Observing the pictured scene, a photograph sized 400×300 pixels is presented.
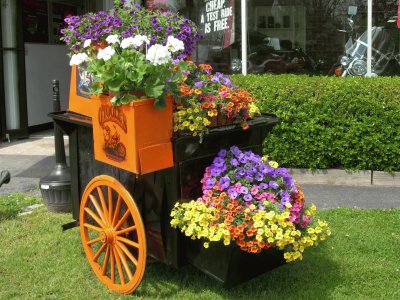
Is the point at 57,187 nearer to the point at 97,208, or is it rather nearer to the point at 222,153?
the point at 97,208

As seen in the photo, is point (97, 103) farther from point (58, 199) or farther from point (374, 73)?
point (374, 73)

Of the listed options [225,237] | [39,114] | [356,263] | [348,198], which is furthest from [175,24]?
[39,114]

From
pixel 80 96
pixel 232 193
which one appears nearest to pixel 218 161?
pixel 232 193

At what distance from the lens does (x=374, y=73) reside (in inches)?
305

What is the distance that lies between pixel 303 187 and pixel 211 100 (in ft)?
10.4

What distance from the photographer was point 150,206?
3488 mm

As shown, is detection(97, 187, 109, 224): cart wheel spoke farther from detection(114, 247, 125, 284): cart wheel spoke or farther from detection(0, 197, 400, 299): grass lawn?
detection(0, 197, 400, 299): grass lawn

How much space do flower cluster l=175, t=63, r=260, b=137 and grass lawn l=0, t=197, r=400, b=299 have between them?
1076 millimetres

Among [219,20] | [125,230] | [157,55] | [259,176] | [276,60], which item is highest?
[219,20]

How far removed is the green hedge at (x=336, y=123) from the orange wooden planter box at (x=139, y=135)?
3373 millimetres

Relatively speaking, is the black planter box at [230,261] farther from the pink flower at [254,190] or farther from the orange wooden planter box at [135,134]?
the orange wooden planter box at [135,134]

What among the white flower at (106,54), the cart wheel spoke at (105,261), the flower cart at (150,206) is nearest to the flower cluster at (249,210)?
the flower cart at (150,206)

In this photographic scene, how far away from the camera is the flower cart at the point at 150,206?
3.27m

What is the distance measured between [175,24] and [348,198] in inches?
108
